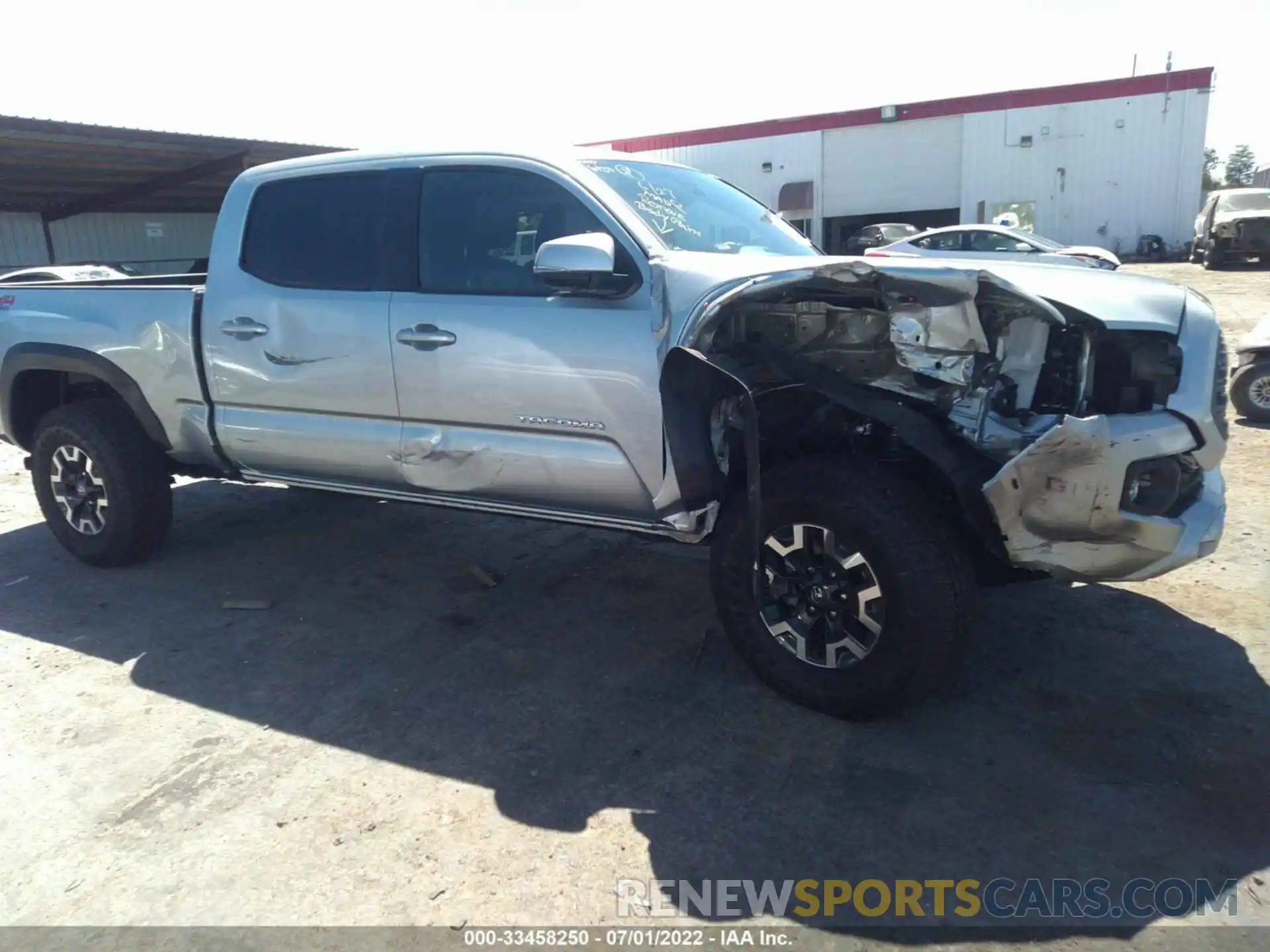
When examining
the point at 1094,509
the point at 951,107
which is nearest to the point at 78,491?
the point at 1094,509

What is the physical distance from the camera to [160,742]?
3.31 meters

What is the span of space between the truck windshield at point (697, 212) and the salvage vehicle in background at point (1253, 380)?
483cm

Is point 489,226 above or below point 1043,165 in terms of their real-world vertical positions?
below

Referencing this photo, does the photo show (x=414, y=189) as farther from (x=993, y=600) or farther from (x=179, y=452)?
(x=993, y=600)

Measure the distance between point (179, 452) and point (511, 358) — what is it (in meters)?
2.24

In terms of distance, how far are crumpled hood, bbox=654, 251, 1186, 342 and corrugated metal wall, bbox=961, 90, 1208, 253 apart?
1204 inches

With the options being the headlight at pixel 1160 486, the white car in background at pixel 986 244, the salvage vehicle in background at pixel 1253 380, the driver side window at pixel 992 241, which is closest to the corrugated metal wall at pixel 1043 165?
the white car in background at pixel 986 244

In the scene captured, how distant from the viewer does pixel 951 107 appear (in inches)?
1205

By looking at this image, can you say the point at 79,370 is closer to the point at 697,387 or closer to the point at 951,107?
the point at 697,387

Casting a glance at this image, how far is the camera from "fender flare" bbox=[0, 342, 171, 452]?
473 centimetres

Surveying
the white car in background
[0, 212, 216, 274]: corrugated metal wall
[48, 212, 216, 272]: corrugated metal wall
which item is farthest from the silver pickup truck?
[48, 212, 216, 272]: corrugated metal wall

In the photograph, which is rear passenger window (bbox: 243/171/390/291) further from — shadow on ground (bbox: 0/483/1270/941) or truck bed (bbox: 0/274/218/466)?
shadow on ground (bbox: 0/483/1270/941)

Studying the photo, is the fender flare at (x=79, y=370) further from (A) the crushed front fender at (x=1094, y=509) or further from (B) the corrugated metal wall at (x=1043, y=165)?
(B) the corrugated metal wall at (x=1043, y=165)

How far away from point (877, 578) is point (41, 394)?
482 cm
